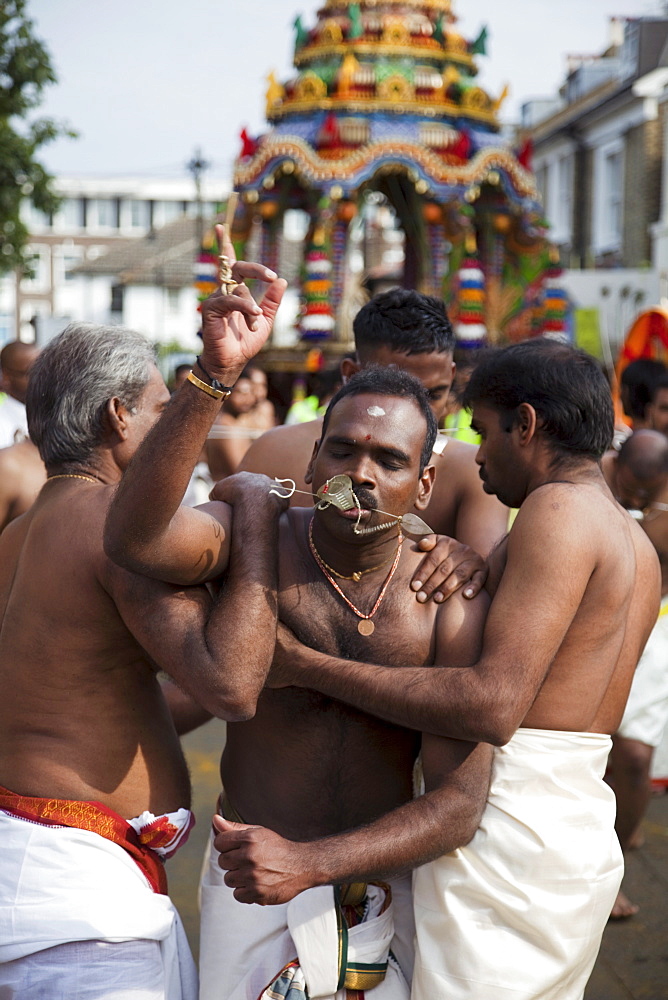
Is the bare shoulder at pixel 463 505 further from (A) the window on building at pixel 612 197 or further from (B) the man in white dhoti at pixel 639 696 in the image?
(A) the window on building at pixel 612 197

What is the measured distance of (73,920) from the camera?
2.08 meters

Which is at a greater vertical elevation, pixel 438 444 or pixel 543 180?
pixel 543 180

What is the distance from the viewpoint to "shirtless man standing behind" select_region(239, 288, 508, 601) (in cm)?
310

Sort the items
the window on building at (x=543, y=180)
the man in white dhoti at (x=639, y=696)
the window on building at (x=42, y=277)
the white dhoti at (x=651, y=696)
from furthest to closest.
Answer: the window on building at (x=42, y=277), the window on building at (x=543, y=180), the white dhoti at (x=651, y=696), the man in white dhoti at (x=639, y=696)

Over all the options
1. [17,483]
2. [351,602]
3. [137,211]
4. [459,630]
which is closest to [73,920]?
[351,602]

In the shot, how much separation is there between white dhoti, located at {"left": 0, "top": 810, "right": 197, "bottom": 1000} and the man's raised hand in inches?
39.5

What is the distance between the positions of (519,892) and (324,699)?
545 mm

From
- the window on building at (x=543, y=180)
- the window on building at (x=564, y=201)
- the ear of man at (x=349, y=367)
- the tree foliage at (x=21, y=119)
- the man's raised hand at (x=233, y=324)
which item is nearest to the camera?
the man's raised hand at (x=233, y=324)

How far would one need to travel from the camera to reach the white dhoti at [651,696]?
446 centimetres

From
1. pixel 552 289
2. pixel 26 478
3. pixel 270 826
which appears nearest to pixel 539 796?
pixel 270 826

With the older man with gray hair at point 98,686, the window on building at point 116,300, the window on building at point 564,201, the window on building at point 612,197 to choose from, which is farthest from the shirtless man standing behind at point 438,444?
the window on building at point 116,300

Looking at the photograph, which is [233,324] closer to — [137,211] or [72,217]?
[137,211]

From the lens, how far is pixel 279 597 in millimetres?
2248

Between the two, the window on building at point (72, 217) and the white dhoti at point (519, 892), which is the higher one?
the window on building at point (72, 217)
